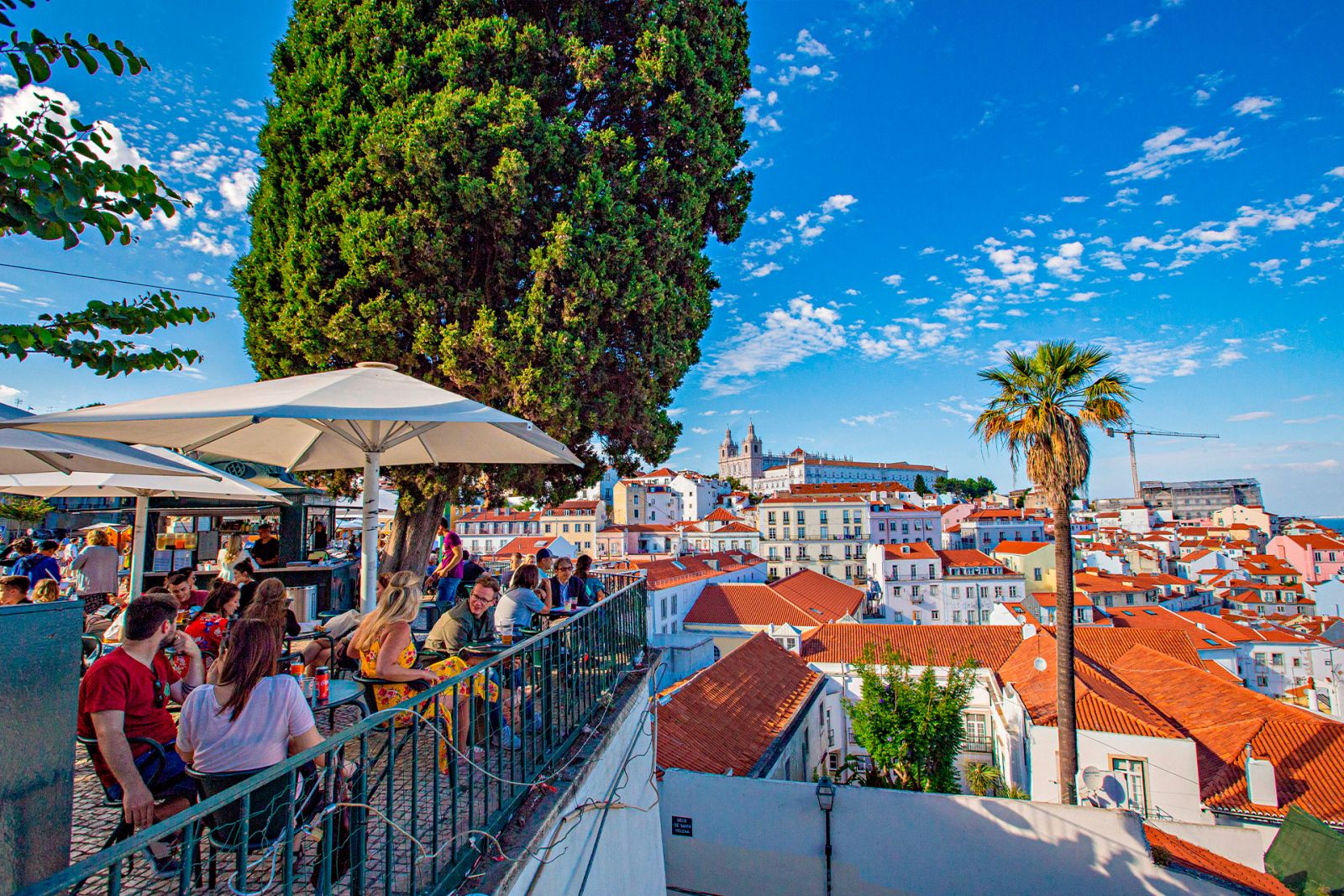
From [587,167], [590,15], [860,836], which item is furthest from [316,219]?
[860,836]

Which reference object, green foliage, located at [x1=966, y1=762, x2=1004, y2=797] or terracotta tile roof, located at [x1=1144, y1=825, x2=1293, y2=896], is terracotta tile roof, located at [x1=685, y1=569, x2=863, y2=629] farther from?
terracotta tile roof, located at [x1=1144, y1=825, x2=1293, y2=896]

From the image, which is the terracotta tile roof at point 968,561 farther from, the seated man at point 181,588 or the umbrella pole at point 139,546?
the seated man at point 181,588

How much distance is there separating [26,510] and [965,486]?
498 ft

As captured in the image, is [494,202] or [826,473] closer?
[494,202]

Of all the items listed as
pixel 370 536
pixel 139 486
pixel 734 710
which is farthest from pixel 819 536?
pixel 139 486

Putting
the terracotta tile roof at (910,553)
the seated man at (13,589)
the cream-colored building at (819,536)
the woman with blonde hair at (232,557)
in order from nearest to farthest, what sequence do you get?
the seated man at (13,589), the woman with blonde hair at (232,557), the terracotta tile roof at (910,553), the cream-colored building at (819,536)

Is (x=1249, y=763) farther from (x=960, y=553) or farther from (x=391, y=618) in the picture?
(x=960, y=553)

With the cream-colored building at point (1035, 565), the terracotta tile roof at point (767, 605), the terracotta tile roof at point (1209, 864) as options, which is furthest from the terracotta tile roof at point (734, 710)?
the cream-colored building at point (1035, 565)

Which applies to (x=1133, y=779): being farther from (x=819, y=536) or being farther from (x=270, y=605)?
(x=819, y=536)

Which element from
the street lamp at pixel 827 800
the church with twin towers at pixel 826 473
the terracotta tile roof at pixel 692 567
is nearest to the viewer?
the street lamp at pixel 827 800

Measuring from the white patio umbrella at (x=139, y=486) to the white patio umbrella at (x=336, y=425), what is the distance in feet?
1.73

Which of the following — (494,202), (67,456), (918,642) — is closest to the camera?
(67,456)

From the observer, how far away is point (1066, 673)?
1327 centimetres

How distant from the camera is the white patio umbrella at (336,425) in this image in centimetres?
379
